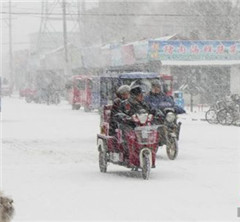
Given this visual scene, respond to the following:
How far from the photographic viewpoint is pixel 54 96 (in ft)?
199

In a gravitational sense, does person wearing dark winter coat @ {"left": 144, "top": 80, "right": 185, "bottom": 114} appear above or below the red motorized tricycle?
above

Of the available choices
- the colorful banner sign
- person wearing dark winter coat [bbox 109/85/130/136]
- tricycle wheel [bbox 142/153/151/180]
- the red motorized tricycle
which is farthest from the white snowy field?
the colorful banner sign

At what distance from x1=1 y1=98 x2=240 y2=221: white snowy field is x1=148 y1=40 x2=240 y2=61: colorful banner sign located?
86.7ft

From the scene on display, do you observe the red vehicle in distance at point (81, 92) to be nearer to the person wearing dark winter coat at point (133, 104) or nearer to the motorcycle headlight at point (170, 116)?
the motorcycle headlight at point (170, 116)

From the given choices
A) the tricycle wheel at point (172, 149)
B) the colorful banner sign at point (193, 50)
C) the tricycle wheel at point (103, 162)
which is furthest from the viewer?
the colorful banner sign at point (193, 50)

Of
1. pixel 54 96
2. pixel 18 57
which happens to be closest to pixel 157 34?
pixel 18 57

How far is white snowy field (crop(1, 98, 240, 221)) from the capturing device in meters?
9.98

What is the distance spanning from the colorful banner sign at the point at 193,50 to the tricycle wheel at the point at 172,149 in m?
31.4

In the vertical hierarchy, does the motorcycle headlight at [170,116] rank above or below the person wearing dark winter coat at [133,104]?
below

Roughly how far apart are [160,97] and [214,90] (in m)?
35.1

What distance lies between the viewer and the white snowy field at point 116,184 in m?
9.98

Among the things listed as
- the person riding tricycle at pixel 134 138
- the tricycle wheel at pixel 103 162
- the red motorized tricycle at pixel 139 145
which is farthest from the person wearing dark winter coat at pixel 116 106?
the tricycle wheel at pixel 103 162

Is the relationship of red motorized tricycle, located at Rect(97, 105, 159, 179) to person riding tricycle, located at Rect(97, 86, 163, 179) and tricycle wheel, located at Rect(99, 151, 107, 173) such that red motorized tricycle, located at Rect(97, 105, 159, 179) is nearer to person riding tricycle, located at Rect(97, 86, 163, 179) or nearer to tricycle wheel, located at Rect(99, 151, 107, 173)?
person riding tricycle, located at Rect(97, 86, 163, 179)

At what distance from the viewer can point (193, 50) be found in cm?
4966
